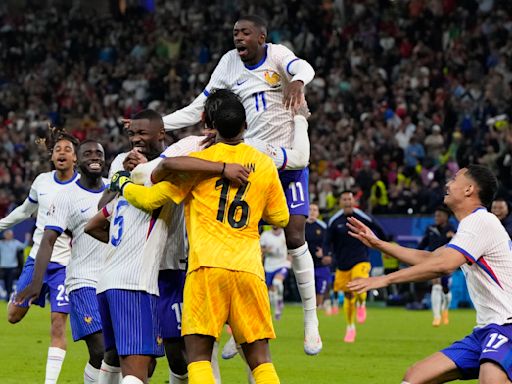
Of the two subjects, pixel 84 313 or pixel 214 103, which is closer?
pixel 214 103

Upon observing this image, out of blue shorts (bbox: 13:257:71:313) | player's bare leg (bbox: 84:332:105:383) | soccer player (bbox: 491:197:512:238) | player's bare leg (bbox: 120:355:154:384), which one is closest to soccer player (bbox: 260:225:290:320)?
soccer player (bbox: 491:197:512:238)

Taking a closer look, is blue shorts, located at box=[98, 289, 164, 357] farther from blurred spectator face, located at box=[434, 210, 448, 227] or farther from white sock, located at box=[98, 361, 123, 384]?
blurred spectator face, located at box=[434, 210, 448, 227]

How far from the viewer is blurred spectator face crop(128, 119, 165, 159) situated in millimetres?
8570

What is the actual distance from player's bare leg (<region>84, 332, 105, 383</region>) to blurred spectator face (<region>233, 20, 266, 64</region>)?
113 inches

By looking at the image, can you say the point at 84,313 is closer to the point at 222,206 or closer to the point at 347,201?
the point at 222,206

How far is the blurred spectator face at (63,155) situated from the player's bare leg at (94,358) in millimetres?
A: 2205

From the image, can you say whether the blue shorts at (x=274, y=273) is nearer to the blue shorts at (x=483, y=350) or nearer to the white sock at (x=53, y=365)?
the white sock at (x=53, y=365)

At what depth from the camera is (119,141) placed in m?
35.1

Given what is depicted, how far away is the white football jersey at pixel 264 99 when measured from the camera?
10.6m

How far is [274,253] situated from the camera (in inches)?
1013

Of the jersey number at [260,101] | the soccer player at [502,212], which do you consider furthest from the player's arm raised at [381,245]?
the soccer player at [502,212]

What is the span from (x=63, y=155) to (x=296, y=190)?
2732 millimetres

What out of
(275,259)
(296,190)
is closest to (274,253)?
(275,259)

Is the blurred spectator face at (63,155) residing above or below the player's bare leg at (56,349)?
above
